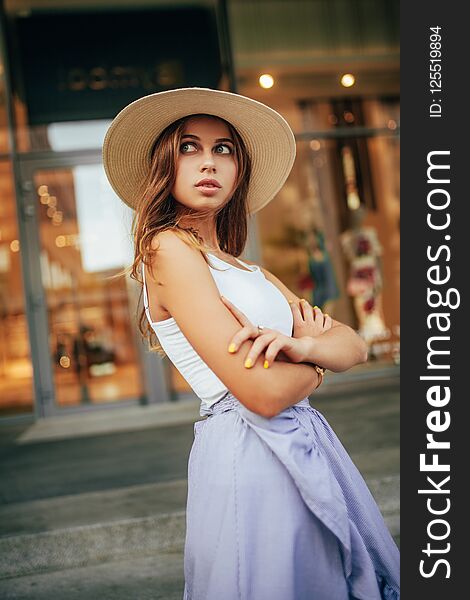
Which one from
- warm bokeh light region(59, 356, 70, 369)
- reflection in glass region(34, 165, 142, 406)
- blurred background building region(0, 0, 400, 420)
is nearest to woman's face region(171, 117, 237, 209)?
blurred background building region(0, 0, 400, 420)

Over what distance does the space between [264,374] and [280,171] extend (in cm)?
79

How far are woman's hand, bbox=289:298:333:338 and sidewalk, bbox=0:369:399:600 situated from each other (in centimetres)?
178

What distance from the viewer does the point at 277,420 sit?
168 cm

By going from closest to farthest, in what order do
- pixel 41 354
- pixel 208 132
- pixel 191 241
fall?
pixel 191 241, pixel 208 132, pixel 41 354

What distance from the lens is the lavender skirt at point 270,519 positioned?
1.62 m

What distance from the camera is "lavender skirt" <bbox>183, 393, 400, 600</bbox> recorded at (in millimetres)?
1620

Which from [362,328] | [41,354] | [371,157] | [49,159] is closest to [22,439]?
[41,354]

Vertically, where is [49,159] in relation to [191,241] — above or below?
above

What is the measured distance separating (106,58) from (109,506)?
16.7 ft

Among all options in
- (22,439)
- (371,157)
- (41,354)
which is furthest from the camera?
(371,157)

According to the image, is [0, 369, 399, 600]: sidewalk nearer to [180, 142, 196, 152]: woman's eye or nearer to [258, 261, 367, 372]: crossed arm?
[258, 261, 367, 372]: crossed arm

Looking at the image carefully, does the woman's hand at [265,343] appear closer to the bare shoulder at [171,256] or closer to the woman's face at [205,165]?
the bare shoulder at [171,256]

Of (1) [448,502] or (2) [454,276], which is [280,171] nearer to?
(2) [454,276]

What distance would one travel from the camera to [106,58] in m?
7.41
